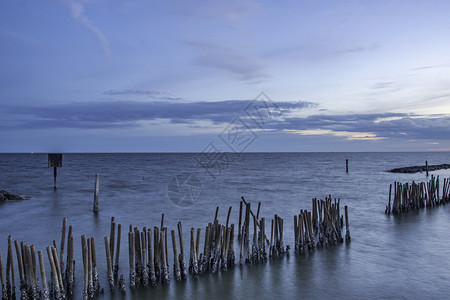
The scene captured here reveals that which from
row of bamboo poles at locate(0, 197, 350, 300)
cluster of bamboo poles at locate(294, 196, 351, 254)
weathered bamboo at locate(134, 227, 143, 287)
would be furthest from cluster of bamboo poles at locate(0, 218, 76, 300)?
cluster of bamboo poles at locate(294, 196, 351, 254)

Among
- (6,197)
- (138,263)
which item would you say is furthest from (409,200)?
(6,197)

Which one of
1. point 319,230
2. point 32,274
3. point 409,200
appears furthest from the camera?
point 409,200

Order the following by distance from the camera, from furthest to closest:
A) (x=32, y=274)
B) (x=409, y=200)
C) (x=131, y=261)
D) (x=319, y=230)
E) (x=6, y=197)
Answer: (x=6, y=197) → (x=409, y=200) → (x=319, y=230) → (x=131, y=261) → (x=32, y=274)

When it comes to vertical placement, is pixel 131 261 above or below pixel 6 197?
above

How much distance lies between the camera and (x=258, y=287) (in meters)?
Result: 8.91

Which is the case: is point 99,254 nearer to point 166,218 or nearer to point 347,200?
point 166,218

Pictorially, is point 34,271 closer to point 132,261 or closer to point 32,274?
point 32,274

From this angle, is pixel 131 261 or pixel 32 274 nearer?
pixel 32 274

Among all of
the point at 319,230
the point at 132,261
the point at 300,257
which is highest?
the point at 132,261

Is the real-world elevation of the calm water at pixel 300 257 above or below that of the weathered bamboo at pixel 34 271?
below

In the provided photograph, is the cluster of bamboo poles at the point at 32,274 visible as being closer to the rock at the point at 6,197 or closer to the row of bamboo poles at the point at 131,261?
the row of bamboo poles at the point at 131,261

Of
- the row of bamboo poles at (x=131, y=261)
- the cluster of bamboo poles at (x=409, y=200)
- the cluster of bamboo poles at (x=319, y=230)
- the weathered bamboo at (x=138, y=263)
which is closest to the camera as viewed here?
the row of bamboo poles at (x=131, y=261)


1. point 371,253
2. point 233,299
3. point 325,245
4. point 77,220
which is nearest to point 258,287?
point 233,299

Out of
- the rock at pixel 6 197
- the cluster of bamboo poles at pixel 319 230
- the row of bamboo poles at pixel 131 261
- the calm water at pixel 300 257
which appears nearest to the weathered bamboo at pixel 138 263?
the row of bamboo poles at pixel 131 261
